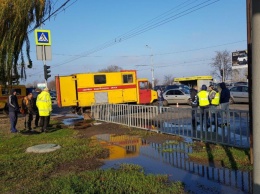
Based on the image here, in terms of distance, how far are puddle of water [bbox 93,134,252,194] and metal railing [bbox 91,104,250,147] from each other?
0.96m

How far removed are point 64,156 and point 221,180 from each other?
13.0ft

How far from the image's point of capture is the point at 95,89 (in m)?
20.4

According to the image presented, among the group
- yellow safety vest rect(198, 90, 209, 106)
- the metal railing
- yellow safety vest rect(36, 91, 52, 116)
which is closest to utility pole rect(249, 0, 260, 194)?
the metal railing

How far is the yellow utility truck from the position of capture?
20.2 m

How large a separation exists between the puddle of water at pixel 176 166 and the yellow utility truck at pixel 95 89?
10.5m

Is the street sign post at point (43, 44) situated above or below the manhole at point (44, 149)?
above

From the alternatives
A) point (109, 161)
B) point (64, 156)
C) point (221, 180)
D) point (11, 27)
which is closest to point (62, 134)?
point (64, 156)

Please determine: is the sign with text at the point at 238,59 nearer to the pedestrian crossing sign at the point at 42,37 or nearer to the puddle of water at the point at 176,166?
the pedestrian crossing sign at the point at 42,37

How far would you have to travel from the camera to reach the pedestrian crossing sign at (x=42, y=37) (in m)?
14.3

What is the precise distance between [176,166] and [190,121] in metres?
4.10

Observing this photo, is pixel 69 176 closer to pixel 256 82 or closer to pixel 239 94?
pixel 256 82

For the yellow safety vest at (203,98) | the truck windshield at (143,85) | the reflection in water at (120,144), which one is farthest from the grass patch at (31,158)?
the truck windshield at (143,85)

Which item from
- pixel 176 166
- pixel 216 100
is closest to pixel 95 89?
pixel 216 100

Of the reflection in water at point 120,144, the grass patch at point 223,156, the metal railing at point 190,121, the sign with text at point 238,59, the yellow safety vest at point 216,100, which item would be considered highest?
the sign with text at point 238,59
